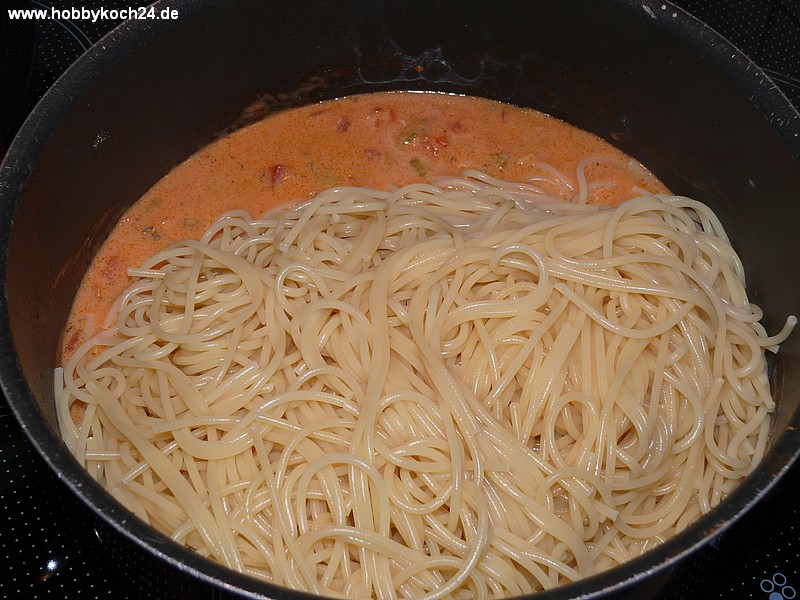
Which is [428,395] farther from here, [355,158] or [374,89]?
[374,89]

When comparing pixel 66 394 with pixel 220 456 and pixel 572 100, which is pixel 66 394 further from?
pixel 572 100

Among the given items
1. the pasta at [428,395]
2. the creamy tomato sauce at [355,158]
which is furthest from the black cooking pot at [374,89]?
the pasta at [428,395]

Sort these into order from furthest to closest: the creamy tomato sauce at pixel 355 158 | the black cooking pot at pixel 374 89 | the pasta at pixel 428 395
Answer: the creamy tomato sauce at pixel 355 158, the black cooking pot at pixel 374 89, the pasta at pixel 428 395

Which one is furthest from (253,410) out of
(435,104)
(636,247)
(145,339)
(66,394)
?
(435,104)

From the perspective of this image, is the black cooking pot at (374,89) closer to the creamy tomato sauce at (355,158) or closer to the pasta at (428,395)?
the creamy tomato sauce at (355,158)

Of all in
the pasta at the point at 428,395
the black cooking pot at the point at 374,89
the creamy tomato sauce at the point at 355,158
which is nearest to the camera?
the pasta at the point at 428,395

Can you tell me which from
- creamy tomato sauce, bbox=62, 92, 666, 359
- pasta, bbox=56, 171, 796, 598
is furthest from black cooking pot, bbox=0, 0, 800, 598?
pasta, bbox=56, 171, 796, 598

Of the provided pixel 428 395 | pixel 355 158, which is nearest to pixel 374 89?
pixel 355 158

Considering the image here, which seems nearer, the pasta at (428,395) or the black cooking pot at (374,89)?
the pasta at (428,395)
